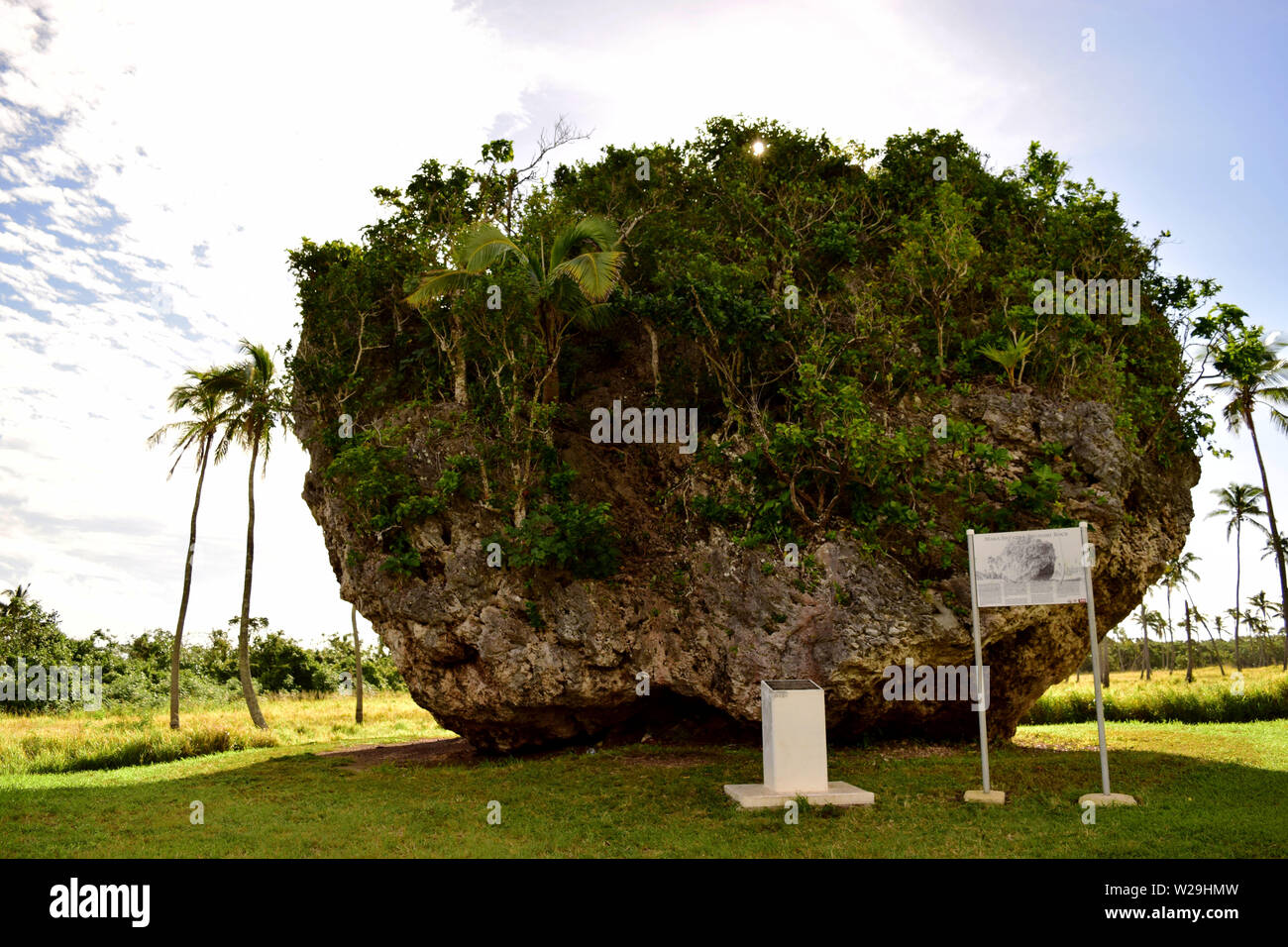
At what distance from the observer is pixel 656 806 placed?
11695mm

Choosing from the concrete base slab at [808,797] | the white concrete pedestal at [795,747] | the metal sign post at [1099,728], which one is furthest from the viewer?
the white concrete pedestal at [795,747]

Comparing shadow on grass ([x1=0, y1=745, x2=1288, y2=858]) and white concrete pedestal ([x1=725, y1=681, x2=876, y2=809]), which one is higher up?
white concrete pedestal ([x1=725, y1=681, x2=876, y2=809])

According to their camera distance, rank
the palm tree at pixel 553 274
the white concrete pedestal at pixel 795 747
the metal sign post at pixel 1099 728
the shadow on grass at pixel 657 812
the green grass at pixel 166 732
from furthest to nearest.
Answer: the green grass at pixel 166 732, the palm tree at pixel 553 274, the white concrete pedestal at pixel 795 747, the metal sign post at pixel 1099 728, the shadow on grass at pixel 657 812

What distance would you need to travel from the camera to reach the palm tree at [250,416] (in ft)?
78.5

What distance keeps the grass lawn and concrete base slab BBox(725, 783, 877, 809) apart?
8.2 inches

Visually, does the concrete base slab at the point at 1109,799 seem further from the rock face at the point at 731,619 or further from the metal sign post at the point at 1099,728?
the rock face at the point at 731,619

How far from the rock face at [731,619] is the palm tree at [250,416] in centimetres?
755

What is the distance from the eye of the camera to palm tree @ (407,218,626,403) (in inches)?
647

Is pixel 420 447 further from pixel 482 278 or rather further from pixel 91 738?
pixel 91 738

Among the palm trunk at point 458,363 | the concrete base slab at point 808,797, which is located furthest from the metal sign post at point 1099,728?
the palm trunk at point 458,363

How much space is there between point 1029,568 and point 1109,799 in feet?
9.73

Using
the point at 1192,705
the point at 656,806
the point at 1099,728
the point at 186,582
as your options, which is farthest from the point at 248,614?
the point at 1192,705

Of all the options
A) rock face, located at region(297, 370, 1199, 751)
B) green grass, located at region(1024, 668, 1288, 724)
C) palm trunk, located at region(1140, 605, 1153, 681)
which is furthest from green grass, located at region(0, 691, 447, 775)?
palm trunk, located at region(1140, 605, 1153, 681)

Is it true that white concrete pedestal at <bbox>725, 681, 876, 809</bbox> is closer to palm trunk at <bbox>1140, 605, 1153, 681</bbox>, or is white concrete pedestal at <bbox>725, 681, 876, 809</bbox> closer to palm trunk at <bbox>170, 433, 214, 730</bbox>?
palm trunk at <bbox>170, 433, 214, 730</bbox>
